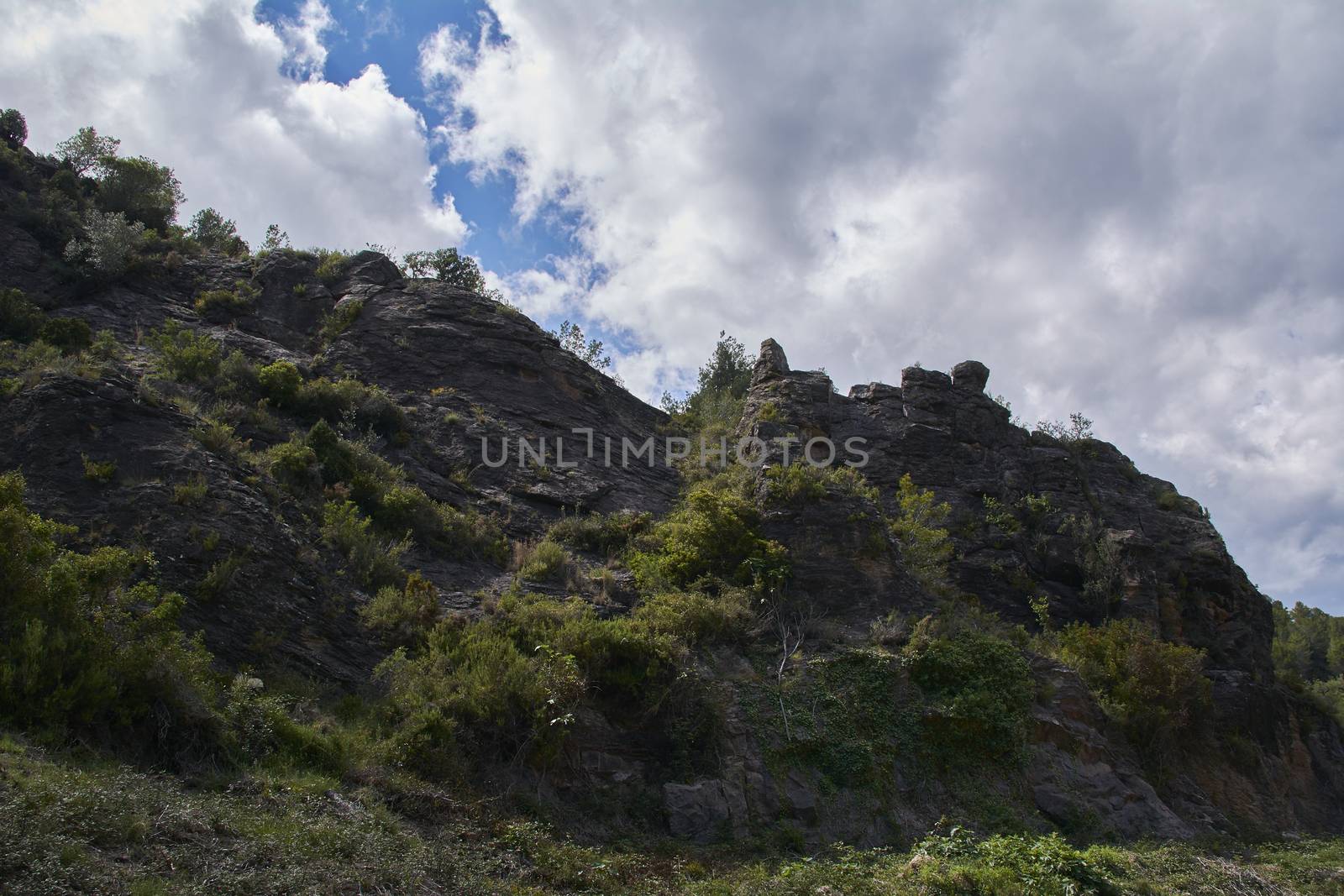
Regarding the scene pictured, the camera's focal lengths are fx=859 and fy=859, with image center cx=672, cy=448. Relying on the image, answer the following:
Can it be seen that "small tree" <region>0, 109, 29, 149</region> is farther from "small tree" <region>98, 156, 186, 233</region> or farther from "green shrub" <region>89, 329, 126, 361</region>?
"green shrub" <region>89, 329, 126, 361</region>

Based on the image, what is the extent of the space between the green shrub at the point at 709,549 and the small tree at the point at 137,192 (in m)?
19.5

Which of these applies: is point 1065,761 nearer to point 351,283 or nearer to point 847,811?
point 847,811

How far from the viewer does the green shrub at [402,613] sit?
13.2 meters

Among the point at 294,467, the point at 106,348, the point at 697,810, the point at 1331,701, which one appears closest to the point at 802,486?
the point at 697,810

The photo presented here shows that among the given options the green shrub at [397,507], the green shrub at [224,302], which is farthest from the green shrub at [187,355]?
the green shrub at [397,507]

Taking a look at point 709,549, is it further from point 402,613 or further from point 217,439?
point 217,439

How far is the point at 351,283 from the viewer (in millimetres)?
25672

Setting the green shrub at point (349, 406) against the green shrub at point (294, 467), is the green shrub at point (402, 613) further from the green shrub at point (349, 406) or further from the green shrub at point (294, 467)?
the green shrub at point (349, 406)

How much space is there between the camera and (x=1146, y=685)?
1873 centimetres

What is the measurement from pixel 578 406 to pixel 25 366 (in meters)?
13.0

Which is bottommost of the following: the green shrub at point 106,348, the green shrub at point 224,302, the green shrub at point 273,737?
the green shrub at point 273,737

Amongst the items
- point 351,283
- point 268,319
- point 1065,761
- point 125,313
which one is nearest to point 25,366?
point 125,313

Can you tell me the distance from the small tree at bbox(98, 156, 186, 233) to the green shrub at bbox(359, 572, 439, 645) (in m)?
19.1

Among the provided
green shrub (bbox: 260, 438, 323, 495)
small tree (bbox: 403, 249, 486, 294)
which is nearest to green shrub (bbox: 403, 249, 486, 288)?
small tree (bbox: 403, 249, 486, 294)
